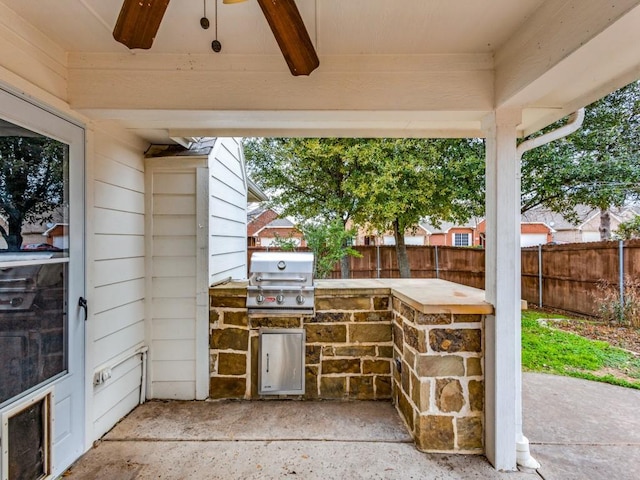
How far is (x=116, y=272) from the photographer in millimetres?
2393

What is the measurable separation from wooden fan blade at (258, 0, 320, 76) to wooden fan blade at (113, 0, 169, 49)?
35 cm

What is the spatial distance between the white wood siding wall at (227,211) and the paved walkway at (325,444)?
3.71ft

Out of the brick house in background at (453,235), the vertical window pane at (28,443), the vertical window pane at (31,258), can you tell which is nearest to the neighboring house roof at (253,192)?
the vertical window pane at (31,258)

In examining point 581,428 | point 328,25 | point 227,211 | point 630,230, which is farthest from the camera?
point 630,230

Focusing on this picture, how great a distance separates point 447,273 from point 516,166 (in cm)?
593

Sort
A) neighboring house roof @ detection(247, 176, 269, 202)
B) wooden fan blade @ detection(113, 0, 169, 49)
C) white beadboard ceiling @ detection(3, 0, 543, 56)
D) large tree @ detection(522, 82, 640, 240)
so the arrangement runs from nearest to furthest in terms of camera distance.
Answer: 1. wooden fan blade @ detection(113, 0, 169, 49)
2. white beadboard ceiling @ detection(3, 0, 543, 56)
3. neighboring house roof @ detection(247, 176, 269, 202)
4. large tree @ detection(522, 82, 640, 240)

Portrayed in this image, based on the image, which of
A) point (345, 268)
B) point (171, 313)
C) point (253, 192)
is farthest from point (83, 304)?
point (345, 268)

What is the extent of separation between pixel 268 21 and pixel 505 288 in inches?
72.8

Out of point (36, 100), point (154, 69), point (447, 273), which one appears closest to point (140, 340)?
point (36, 100)

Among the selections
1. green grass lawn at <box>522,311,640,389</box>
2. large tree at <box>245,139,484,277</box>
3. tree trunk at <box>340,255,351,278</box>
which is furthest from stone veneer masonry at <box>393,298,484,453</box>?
tree trunk at <box>340,255,351,278</box>

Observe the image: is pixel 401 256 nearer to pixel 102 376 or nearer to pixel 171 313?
pixel 171 313

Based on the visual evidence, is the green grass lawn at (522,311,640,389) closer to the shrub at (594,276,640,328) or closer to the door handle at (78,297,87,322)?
the shrub at (594,276,640,328)

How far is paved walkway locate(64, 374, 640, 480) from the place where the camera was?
1934 millimetres

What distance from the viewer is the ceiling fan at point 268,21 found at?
1115mm
